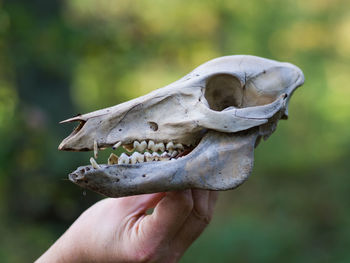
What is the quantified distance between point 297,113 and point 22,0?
6355 mm

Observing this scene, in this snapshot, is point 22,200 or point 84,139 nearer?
point 84,139

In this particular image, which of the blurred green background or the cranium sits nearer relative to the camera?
the cranium

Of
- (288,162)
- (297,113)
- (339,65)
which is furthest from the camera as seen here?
(339,65)

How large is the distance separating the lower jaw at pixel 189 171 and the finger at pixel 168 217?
77 mm

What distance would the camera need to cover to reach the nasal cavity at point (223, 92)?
1.89 meters

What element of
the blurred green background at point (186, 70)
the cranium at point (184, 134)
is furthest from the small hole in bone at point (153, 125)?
the blurred green background at point (186, 70)

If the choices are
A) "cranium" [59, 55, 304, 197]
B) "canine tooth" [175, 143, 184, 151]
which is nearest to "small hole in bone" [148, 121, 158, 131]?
"cranium" [59, 55, 304, 197]

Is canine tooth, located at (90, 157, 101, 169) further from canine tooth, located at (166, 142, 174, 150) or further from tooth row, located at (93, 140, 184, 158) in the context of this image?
canine tooth, located at (166, 142, 174, 150)

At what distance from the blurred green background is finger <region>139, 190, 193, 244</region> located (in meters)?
0.40

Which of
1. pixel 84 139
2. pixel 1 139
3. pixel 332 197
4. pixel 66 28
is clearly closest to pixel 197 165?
pixel 84 139

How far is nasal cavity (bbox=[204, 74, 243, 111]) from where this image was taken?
1886mm

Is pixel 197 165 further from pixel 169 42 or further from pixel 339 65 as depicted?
pixel 339 65

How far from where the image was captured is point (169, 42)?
467 centimetres

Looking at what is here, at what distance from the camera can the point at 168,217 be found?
5.48ft
